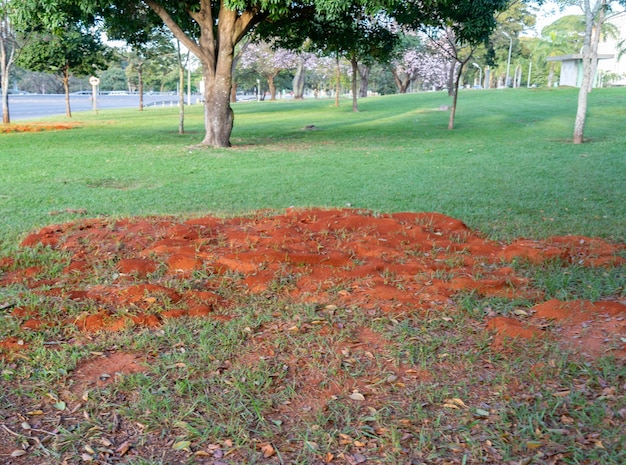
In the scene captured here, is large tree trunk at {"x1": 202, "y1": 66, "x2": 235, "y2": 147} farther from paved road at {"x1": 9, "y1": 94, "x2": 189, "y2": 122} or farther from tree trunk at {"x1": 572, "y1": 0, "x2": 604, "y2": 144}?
paved road at {"x1": 9, "y1": 94, "x2": 189, "y2": 122}

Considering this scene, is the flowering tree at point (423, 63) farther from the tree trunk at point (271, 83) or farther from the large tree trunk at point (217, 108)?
the large tree trunk at point (217, 108)

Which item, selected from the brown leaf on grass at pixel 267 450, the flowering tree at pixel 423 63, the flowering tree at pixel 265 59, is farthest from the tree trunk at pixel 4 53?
the flowering tree at pixel 423 63

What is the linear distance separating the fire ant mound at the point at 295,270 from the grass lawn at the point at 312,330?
0.02 meters

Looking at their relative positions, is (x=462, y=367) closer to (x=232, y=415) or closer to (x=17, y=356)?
(x=232, y=415)

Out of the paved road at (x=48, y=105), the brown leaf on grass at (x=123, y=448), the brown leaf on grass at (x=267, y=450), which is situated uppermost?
the paved road at (x=48, y=105)

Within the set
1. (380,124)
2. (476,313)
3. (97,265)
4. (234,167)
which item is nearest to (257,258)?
(97,265)

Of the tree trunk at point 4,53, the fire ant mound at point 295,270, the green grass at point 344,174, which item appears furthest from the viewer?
the tree trunk at point 4,53

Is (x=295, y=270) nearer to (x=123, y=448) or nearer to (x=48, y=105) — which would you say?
(x=123, y=448)

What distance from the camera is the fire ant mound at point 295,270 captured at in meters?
4.25

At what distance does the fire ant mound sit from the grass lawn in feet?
0.07

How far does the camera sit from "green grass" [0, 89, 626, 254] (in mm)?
8008

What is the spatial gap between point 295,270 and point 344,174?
256 inches

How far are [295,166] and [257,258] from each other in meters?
7.46

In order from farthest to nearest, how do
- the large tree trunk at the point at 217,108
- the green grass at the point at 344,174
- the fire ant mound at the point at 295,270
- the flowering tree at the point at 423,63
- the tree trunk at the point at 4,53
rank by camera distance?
the flowering tree at the point at 423,63 < the tree trunk at the point at 4,53 < the large tree trunk at the point at 217,108 < the green grass at the point at 344,174 < the fire ant mound at the point at 295,270
